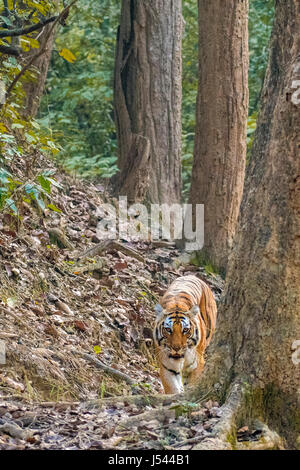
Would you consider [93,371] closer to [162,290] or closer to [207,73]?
[162,290]

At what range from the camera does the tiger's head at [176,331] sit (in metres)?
7.42

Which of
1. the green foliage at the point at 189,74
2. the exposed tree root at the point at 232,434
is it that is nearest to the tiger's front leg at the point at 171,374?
the exposed tree root at the point at 232,434

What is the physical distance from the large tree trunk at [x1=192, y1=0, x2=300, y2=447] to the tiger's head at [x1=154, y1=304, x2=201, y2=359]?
228cm

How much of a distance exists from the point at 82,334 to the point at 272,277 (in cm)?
333

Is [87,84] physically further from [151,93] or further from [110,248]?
[110,248]

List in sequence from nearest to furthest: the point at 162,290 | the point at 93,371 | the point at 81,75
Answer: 1. the point at 93,371
2. the point at 162,290
3. the point at 81,75

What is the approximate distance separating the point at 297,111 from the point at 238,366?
1653 mm

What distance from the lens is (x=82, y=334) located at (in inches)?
307

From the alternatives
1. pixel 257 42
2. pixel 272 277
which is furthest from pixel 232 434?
pixel 257 42

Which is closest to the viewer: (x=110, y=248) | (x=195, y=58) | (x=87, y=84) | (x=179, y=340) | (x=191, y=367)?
(x=179, y=340)

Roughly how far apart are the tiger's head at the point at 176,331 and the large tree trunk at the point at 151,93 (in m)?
4.23

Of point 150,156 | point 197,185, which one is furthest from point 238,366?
point 150,156

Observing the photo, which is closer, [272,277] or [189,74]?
[272,277]

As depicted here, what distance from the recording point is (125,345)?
8328 millimetres
